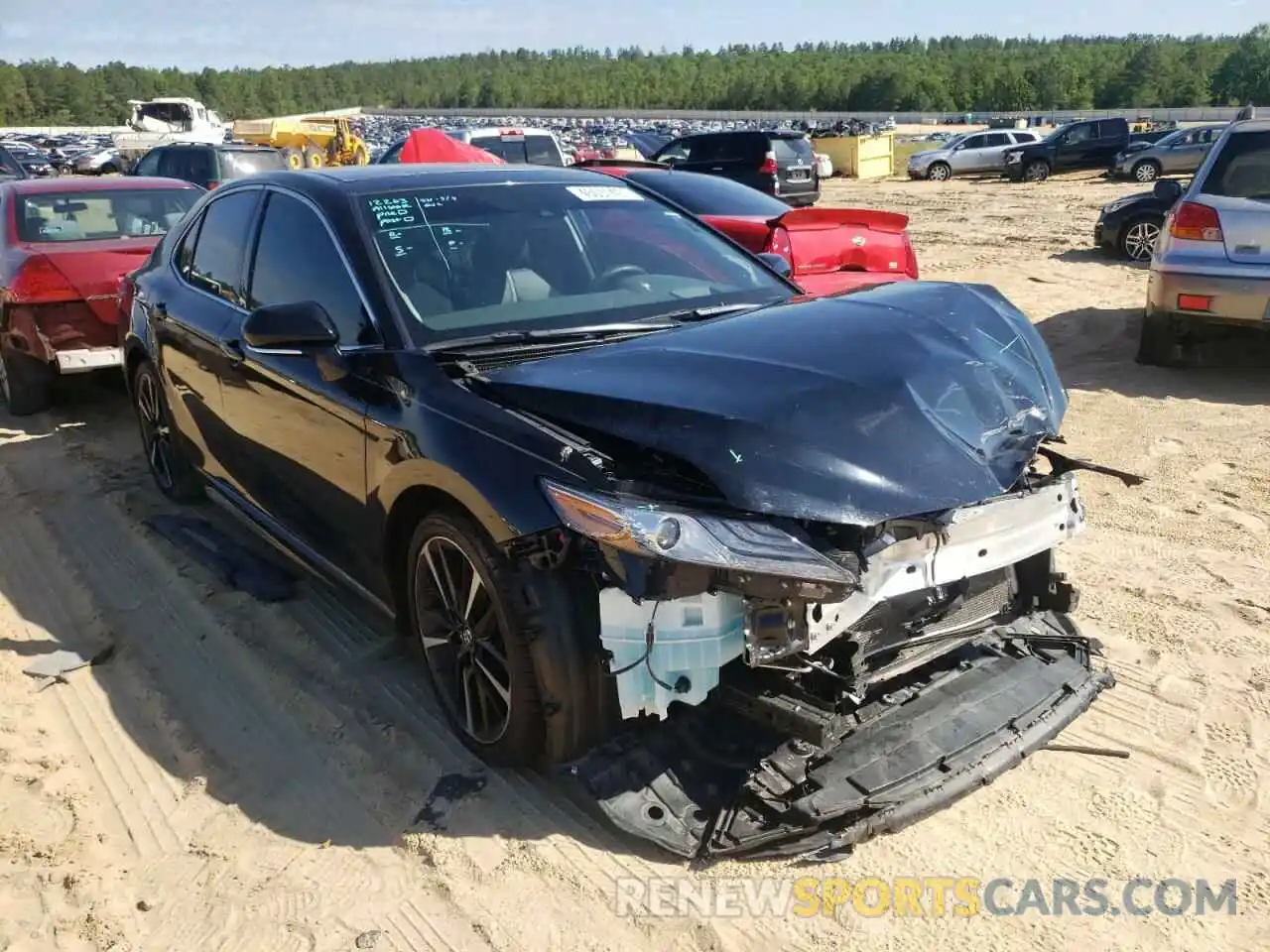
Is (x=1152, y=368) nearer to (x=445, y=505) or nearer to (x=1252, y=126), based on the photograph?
(x=1252, y=126)

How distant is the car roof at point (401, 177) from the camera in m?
3.84

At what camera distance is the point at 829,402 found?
2.73 m

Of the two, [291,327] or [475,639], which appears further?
[291,327]

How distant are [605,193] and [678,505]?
2.09 m

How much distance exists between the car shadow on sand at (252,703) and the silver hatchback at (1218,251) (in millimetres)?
6033

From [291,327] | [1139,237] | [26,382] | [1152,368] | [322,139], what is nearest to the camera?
[291,327]

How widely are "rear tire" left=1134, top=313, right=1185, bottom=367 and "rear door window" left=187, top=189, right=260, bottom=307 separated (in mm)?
6246

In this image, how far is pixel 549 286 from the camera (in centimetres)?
366

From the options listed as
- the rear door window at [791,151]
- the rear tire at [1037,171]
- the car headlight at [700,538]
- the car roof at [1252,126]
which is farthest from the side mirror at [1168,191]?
the rear tire at [1037,171]

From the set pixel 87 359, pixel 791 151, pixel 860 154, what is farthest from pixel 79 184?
pixel 860 154

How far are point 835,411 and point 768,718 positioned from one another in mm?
827

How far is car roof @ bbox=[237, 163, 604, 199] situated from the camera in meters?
3.84

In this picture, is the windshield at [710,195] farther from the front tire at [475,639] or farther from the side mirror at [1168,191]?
the front tire at [475,639]

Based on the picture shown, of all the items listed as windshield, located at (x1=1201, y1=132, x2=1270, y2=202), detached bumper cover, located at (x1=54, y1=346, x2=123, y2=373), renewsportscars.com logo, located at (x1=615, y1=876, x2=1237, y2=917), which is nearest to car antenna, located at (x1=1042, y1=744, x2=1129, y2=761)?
renewsportscars.com logo, located at (x1=615, y1=876, x2=1237, y2=917)
